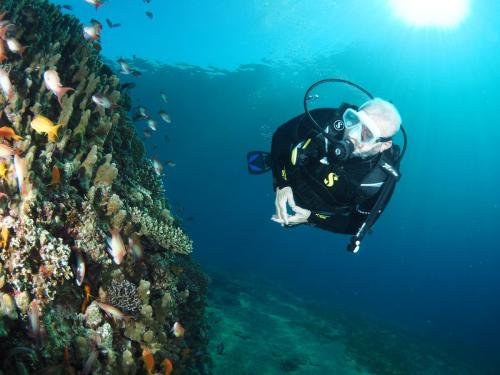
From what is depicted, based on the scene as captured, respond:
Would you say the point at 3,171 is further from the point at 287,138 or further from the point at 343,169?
the point at 343,169

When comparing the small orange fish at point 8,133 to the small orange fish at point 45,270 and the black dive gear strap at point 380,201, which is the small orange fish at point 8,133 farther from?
the black dive gear strap at point 380,201

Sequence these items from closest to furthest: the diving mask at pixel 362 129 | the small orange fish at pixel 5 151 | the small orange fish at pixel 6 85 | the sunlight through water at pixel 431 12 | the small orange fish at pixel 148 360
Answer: the small orange fish at pixel 5 151
the small orange fish at pixel 148 360
the small orange fish at pixel 6 85
the diving mask at pixel 362 129
the sunlight through water at pixel 431 12

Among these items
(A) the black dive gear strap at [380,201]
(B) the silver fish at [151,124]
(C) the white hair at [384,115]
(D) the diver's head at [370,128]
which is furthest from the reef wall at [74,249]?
(B) the silver fish at [151,124]

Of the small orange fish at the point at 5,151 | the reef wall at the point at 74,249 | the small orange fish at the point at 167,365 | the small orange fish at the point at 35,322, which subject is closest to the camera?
the small orange fish at the point at 35,322

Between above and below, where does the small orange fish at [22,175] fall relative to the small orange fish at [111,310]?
above

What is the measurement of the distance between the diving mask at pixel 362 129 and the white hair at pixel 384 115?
0.32 feet

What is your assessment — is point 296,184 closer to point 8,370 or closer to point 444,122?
point 8,370

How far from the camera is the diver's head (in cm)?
375

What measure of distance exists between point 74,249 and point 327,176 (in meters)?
2.79

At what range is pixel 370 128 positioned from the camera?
12.2 ft

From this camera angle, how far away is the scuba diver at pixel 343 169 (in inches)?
149

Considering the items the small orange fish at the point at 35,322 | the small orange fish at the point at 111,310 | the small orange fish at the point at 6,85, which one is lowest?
the small orange fish at the point at 35,322

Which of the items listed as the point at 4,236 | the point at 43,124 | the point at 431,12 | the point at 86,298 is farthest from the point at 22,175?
the point at 431,12

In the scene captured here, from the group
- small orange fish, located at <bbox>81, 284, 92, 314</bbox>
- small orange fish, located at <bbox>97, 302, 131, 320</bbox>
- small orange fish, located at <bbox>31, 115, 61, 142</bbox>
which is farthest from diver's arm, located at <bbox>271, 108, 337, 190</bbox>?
small orange fish, located at <bbox>31, 115, 61, 142</bbox>
